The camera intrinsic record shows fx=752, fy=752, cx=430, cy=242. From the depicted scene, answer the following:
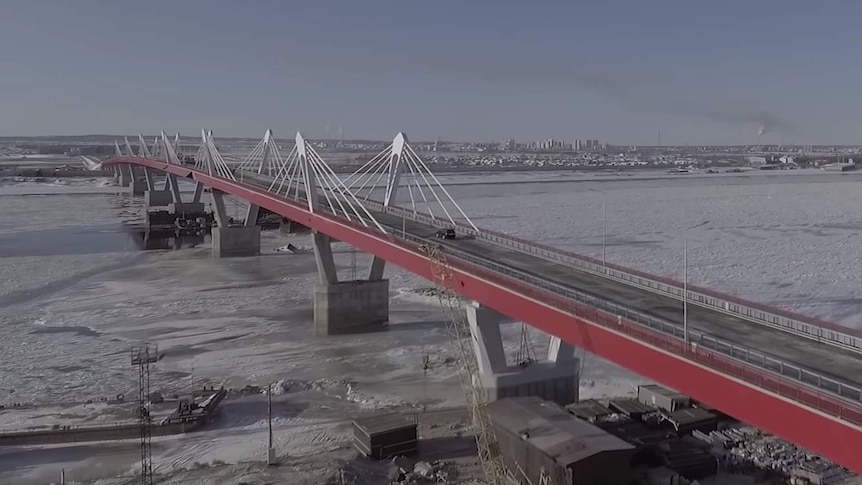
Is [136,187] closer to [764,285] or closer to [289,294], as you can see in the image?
[289,294]

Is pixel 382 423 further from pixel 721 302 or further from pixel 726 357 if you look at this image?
pixel 726 357

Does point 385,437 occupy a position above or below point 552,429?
below

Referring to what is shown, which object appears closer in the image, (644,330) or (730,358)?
(730,358)

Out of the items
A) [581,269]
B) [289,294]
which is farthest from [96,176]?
[581,269]

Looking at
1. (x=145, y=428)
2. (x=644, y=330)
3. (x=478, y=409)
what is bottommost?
(x=145, y=428)

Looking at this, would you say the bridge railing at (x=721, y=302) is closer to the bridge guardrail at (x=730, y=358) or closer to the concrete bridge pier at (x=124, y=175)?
the bridge guardrail at (x=730, y=358)

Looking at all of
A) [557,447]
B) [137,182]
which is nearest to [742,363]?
[557,447]

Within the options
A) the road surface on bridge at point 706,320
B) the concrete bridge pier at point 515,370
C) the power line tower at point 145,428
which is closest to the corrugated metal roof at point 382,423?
the concrete bridge pier at point 515,370
